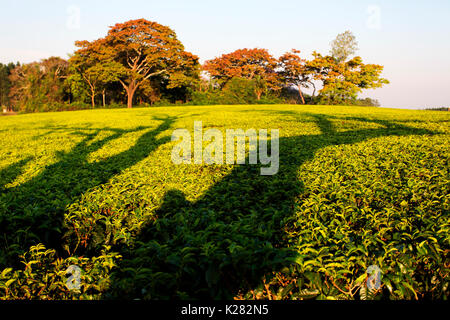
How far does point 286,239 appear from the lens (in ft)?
8.64

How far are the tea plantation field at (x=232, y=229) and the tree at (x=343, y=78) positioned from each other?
3467 cm

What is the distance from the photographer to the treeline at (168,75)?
3197 cm

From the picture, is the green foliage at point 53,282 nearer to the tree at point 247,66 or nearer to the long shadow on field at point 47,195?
the long shadow on field at point 47,195

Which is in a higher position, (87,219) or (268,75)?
(268,75)

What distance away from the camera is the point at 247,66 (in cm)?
4316

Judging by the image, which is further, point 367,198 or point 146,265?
point 367,198

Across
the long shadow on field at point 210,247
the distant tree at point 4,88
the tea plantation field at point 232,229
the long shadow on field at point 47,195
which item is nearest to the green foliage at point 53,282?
the tea plantation field at point 232,229

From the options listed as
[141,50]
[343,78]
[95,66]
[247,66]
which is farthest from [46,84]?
[343,78]

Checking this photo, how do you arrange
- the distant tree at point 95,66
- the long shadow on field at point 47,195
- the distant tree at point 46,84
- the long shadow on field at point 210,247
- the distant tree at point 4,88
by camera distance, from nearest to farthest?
the long shadow on field at point 210,247
the long shadow on field at point 47,195
the distant tree at point 95,66
the distant tree at point 46,84
the distant tree at point 4,88

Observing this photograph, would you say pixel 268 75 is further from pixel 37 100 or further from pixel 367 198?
pixel 367 198

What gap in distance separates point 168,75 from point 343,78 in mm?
24093

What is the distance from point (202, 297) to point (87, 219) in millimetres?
1949
